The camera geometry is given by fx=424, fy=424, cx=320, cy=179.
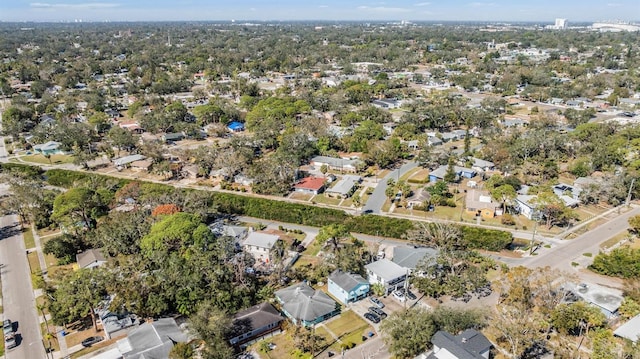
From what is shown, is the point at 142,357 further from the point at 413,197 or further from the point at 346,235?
the point at 413,197

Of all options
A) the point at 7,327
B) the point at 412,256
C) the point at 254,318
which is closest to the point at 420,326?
the point at 412,256

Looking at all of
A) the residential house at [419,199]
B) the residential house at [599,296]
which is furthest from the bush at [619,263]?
the residential house at [419,199]

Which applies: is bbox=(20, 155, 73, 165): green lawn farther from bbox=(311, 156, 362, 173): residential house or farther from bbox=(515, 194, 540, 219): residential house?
bbox=(515, 194, 540, 219): residential house

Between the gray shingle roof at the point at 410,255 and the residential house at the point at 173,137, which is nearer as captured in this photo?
the gray shingle roof at the point at 410,255

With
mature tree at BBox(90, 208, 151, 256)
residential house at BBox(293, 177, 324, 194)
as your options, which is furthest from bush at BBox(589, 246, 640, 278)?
mature tree at BBox(90, 208, 151, 256)

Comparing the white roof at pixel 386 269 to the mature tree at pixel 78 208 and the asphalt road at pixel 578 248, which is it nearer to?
the asphalt road at pixel 578 248

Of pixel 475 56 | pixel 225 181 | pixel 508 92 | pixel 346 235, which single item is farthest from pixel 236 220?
pixel 475 56

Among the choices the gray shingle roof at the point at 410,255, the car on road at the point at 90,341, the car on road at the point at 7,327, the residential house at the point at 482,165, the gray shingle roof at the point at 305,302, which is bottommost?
the car on road at the point at 90,341

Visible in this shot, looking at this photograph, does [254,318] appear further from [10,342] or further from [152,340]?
[10,342]
